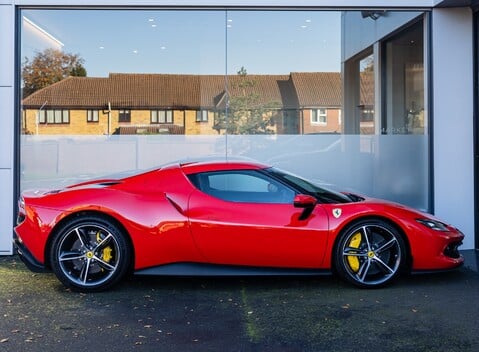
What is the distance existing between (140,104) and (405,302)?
14.7 feet

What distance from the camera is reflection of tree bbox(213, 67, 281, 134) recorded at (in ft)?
26.4

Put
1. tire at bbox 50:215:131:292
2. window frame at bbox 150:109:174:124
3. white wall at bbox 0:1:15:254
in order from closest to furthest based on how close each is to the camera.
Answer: tire at bbox 50:215:131:292
white wall at bbox 0:1:15:254
window frame at bbox 150:109:174:124

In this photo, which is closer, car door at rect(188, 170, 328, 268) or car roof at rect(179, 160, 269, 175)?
car door at rect(188, 170, 328, 268)

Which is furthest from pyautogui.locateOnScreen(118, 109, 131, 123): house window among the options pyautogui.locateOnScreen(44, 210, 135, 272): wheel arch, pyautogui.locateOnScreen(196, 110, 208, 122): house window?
pyautogui.locateOnScreen(44, 210, 135, 272): wheel arch

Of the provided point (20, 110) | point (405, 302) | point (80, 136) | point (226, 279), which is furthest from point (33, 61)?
point (405, 302)

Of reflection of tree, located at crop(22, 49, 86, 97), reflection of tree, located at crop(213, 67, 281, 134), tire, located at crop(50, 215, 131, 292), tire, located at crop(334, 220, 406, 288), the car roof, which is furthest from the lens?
reflection of tree, located at crop(213, 67, 281, 134)

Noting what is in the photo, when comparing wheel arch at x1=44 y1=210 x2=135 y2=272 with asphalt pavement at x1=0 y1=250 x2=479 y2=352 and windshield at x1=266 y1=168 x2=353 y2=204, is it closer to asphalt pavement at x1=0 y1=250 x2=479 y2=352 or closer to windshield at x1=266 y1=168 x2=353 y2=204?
asphalt pavement at x1=0 y1=250 x2=479 y2=352

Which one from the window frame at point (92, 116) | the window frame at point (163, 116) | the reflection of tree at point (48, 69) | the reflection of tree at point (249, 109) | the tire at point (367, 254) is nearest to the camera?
the tire at point (367, 254)

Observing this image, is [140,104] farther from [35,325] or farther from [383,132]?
[35,325]

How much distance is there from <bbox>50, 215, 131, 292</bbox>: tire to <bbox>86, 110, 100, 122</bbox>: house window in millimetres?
2692

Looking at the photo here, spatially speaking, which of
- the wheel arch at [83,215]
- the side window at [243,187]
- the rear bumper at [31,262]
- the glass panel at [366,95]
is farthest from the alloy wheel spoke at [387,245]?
the rear bumper at [31,262]

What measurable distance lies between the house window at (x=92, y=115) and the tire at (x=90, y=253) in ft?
8.83

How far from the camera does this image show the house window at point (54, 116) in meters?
7.72

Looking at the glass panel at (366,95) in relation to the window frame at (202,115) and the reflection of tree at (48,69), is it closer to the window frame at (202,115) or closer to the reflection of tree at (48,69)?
the window frame at (202,115)
